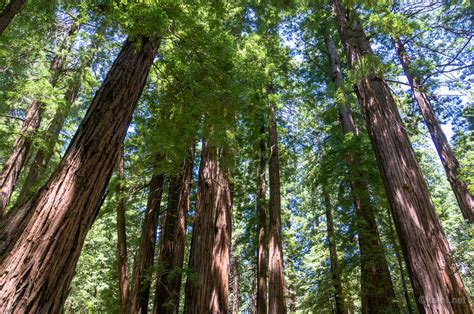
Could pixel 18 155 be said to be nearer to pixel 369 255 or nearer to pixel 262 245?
pixel 262 245

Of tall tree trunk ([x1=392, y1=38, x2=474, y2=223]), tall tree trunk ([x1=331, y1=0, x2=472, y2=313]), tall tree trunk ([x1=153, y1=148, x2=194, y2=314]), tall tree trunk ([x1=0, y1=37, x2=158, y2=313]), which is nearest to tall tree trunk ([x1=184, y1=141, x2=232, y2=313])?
tall tree trunk ([x1=153, y1=148, x2=194, y2=314])

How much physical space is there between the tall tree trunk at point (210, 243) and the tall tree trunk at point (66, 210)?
9.84 ft

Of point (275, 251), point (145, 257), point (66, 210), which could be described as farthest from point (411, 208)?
point (145, 257)

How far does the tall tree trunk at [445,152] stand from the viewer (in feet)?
26.2

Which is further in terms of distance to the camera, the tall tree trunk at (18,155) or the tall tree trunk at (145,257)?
the tall tree trunk at (18,155)

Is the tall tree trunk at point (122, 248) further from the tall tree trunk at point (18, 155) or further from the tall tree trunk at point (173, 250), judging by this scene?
the tall tree trunk at point (18, 155)

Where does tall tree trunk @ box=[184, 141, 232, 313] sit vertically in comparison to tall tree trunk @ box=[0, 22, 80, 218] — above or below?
below

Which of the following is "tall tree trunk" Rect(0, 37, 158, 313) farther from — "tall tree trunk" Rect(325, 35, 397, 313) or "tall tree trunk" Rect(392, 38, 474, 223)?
"tall tree trunk" Rect(392, 38, 474, 223)

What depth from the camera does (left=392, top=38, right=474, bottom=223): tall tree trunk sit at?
798 cm

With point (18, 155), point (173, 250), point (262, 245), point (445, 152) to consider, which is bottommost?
point (173, 250)

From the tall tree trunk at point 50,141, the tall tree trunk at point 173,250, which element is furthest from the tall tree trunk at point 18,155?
the tall tree trunk at point 173,250

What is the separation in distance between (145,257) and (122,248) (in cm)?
102

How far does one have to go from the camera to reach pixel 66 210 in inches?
108

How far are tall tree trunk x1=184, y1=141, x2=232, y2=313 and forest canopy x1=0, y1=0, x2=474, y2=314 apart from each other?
0.10 ft
